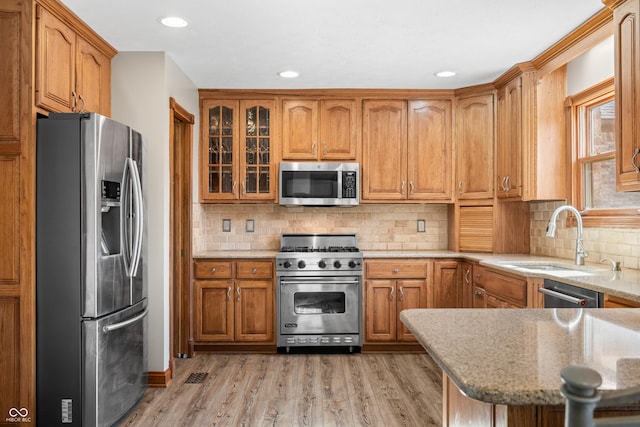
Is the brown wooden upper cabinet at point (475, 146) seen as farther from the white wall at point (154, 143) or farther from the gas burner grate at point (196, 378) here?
the gas burner grate at point (196, 378)

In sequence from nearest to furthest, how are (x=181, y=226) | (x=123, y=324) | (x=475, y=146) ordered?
(x=123, y=324) → (x=181, y=226) → (x=475, y=146)

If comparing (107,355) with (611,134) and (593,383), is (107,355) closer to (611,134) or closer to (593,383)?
(593,383)

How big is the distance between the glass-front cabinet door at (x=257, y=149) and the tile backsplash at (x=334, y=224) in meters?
0.35

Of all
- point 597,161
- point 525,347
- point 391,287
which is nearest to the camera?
point 525,347

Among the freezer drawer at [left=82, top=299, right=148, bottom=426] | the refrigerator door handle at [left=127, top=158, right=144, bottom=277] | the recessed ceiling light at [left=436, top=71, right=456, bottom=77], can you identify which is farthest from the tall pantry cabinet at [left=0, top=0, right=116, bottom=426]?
the recessed ceiling light at [left=436, top=71, right=456, bottom=77]

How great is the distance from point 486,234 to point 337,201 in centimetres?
144

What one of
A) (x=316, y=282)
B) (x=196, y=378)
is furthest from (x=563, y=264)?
(x=196, y=378)

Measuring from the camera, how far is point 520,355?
103 centimetres

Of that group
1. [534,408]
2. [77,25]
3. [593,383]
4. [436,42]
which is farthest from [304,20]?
[593,383]

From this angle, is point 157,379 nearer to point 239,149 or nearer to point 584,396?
point 239,149

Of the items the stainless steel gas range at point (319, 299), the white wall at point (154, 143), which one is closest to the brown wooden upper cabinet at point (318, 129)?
the stainless steel gas range at point (319, 299)

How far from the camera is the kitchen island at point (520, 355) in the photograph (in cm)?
85

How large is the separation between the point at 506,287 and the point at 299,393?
1668mm

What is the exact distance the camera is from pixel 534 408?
3.22 ft
